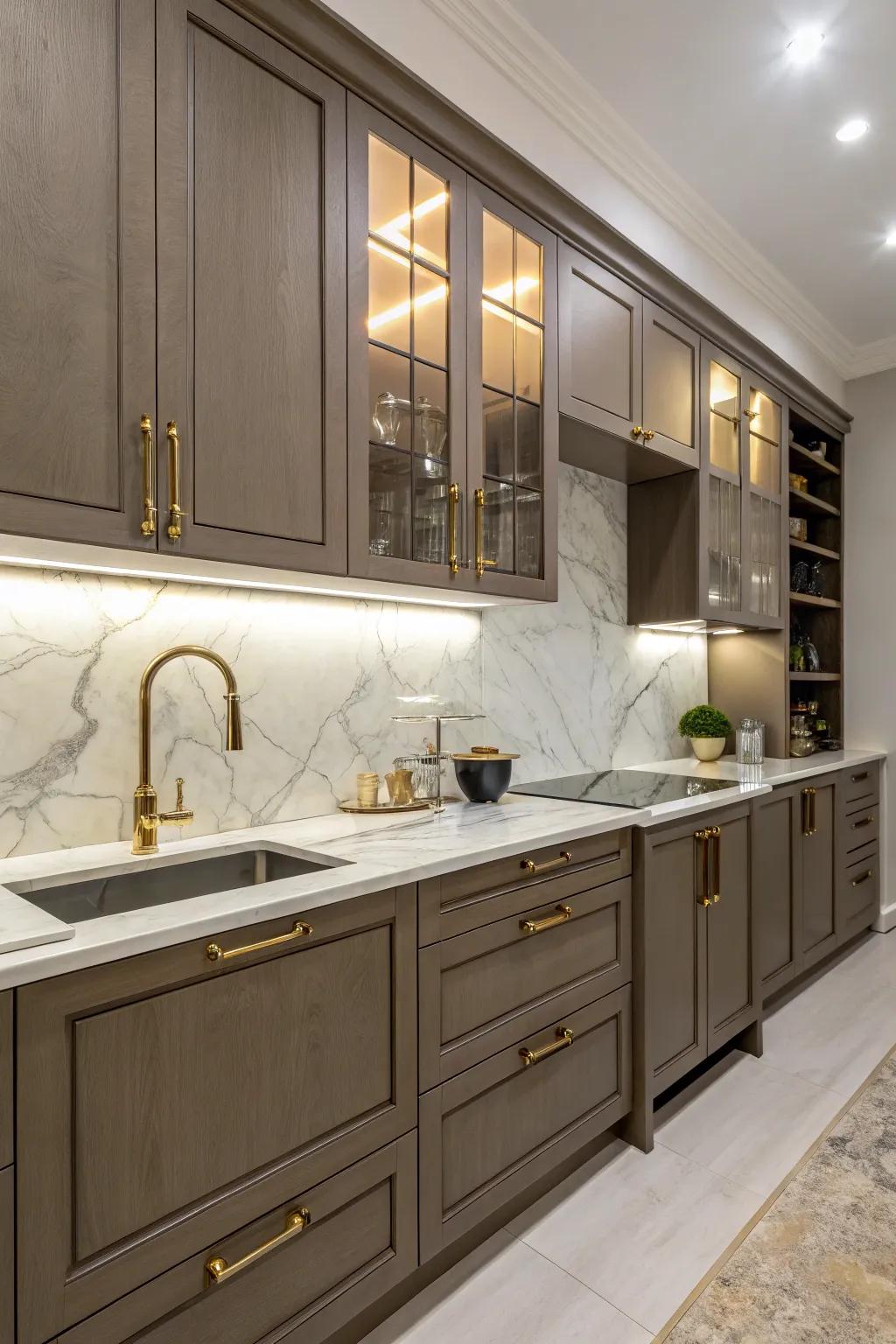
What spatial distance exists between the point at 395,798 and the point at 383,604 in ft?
1.79

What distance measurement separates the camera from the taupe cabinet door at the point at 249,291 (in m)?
1.37

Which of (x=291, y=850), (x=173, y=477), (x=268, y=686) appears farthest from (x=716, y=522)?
(x=173, y=477)

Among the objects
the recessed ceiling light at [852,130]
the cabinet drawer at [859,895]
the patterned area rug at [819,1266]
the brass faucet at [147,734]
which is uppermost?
the recessed ceiling light at [852,130]

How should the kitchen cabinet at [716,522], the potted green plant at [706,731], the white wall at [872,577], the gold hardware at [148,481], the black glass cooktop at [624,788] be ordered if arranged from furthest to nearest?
the white wall at [872,577] < the potted green plant at [706,731] < the kitchen cabinet at [716,522] < the black glass cooktop at [624,788] < the gold hardware at [148,481]

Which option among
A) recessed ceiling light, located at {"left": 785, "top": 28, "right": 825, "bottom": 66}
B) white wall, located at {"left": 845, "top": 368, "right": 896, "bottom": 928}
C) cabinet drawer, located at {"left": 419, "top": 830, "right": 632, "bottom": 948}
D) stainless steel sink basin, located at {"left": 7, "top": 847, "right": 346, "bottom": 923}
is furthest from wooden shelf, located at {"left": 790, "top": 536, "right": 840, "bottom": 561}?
A: stainless steel sink basin, located at {"left": 7, "top": 847, "right": 346, "bottom": 923}

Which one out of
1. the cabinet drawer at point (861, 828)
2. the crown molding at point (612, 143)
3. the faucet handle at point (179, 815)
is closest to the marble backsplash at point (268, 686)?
the faucet handle at point (179, 815)

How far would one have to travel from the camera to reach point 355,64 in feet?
5.38

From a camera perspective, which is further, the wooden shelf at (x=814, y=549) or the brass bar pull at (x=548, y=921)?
the wooden shelf at (x=814, y=549)

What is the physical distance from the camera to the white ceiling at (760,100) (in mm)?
1954

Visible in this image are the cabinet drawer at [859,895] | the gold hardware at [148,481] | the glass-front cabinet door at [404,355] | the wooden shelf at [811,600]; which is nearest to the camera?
the gold hardware at [148,481]

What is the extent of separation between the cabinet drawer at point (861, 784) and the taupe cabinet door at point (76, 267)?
325 centimetres

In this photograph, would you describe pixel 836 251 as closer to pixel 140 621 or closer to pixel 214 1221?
pixel 140 621

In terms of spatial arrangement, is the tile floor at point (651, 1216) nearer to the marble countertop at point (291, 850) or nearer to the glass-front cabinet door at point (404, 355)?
the marble countertop at point (291, 850)

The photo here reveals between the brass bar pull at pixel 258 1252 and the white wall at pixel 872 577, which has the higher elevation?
the white wall at pixel 872 577
